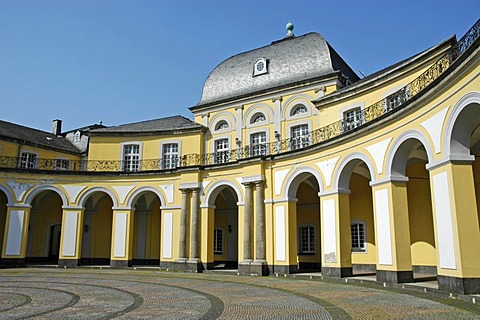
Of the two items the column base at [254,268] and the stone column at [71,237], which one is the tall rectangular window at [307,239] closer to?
the column base at [254,268]

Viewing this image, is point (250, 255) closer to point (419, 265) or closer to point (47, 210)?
point (419, 265)

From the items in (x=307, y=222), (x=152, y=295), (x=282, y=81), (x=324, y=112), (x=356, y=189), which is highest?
(x=282, y=81)

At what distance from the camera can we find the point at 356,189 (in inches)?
844

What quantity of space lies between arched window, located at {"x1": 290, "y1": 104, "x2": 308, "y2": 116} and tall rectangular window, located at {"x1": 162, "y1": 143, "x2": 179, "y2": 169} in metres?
7.76

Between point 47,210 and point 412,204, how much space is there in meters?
22.9

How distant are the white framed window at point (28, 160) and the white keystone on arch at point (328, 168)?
19578 mm

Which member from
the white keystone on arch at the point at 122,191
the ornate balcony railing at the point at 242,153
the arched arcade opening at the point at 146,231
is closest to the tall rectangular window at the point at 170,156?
the ornate balcony railing at the point at 242,153

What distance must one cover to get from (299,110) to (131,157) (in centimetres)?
1113

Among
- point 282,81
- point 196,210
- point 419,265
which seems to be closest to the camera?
point 419,265

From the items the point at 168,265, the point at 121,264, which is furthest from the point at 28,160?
the point at 168,265

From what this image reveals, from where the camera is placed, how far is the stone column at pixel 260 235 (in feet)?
65.7

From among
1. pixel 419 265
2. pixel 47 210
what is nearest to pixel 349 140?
pixel 419 265

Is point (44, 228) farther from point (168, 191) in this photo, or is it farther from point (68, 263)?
point (168, 191)

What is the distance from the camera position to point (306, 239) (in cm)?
2373
